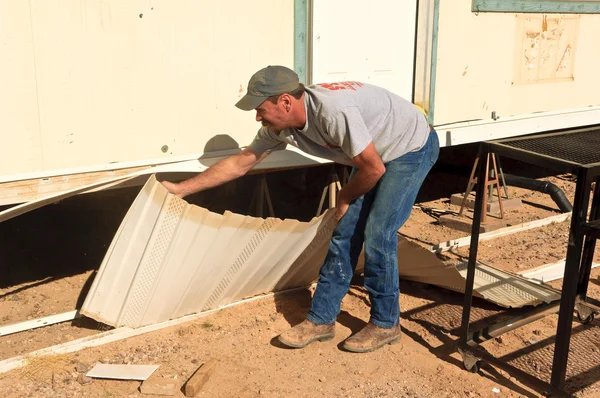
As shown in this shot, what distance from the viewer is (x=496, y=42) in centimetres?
644

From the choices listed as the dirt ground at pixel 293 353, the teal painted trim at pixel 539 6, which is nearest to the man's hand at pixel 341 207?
the dirt ground at pixel 293 353

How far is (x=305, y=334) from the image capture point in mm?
4070

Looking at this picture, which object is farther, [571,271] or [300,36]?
[300,36]

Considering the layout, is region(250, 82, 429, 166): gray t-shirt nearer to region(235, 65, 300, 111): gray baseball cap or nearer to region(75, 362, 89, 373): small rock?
region(235, 65, 300, 111): gray baseball cap

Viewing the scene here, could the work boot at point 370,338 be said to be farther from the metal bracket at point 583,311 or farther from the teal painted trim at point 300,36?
the teal painted trim at point 300,36

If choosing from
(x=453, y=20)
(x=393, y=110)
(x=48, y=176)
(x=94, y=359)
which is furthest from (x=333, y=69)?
(x=94, y=359)

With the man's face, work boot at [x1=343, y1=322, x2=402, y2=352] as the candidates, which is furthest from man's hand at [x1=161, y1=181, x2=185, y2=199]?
work boot at [x1=343, y1=322, x2=402, y2=352]

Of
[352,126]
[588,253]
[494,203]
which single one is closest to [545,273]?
[588,253]

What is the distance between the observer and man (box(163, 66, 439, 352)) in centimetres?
352

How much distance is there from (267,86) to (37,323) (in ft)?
7.09

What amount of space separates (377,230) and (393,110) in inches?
26.5

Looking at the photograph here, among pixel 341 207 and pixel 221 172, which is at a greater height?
pixel 221 172

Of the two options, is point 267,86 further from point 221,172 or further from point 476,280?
point 476,280

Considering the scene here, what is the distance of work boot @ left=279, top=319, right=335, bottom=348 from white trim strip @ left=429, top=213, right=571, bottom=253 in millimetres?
1834
